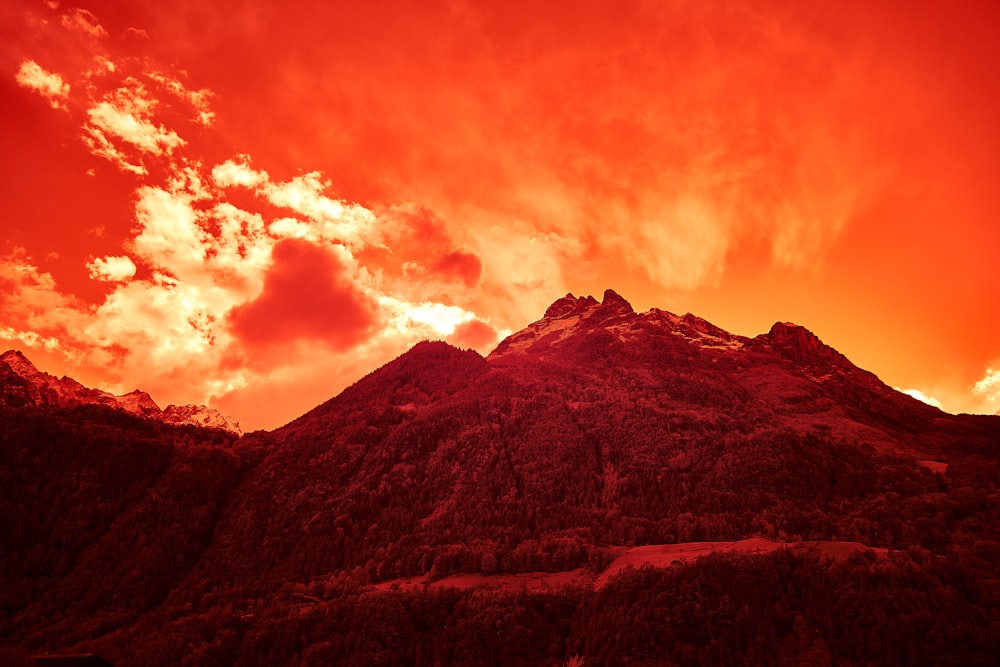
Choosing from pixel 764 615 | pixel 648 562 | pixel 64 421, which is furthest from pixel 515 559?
pixel 64 421

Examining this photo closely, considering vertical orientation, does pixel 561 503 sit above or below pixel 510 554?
above

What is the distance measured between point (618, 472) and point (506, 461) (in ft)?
112

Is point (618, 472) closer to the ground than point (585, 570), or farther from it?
farther from it

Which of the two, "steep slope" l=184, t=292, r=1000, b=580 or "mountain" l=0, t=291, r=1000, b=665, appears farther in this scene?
"steep slope" l=184, t=292, r=1000, b=580

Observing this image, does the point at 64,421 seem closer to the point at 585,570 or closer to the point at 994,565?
the point at 585,570

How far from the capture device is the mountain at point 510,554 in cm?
11419

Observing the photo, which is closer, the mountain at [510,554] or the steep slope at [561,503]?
the mountain at [510,554]

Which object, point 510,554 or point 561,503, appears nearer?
point 510,554

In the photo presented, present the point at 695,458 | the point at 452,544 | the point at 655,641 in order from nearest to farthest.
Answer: the point at 655,641 → the point at 452,544 → the point at 695,458

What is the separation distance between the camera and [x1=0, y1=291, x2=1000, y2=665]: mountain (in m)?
114

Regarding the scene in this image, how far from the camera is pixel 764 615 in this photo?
116625 mm

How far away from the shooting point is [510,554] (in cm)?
15475

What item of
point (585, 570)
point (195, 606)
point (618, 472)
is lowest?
point (195, 606)

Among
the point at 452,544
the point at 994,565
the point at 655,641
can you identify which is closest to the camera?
the point at 655,641
